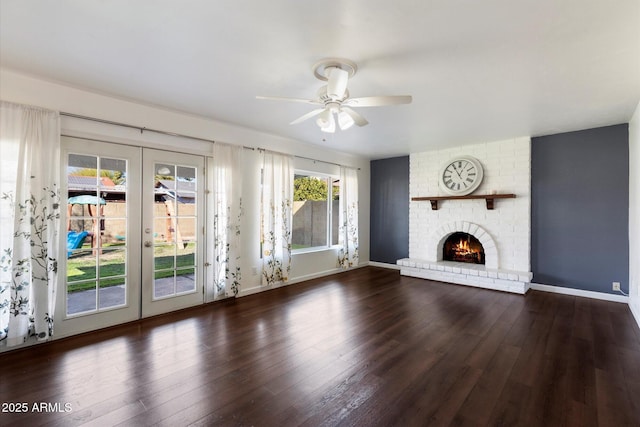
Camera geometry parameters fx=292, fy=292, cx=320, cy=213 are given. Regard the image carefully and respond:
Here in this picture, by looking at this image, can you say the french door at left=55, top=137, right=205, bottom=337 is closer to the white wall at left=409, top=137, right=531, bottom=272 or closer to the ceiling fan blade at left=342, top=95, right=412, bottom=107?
the ceiling fan blade at left=342, top=95, right=412, bottom=107

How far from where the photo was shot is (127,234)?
10.9ft

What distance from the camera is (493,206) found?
16.5 ft

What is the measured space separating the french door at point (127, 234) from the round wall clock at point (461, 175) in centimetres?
429

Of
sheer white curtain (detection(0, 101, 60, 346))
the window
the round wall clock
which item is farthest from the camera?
the window

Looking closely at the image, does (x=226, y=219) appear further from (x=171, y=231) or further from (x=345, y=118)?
(x=345, y=118)

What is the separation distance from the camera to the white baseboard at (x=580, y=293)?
13.3 feet

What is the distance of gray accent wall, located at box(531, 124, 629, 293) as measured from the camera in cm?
409

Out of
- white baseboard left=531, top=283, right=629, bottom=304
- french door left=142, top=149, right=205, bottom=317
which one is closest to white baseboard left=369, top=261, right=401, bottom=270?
white baseboard left=531, top=283, right=629, bottom=304

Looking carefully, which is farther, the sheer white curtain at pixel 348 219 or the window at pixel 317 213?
the sheer white curtain at pixel 348 219

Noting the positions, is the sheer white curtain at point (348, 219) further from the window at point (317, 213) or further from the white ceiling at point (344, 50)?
the white ceiling at point (344, 50)

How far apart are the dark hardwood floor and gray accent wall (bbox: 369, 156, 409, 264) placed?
8.78 feet

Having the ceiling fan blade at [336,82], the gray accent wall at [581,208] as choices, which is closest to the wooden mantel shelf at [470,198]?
the gray accent wall at [581,208]

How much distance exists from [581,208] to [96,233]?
6.39m

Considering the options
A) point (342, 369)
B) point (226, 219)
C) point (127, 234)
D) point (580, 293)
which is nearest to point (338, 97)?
point (342, 369)
